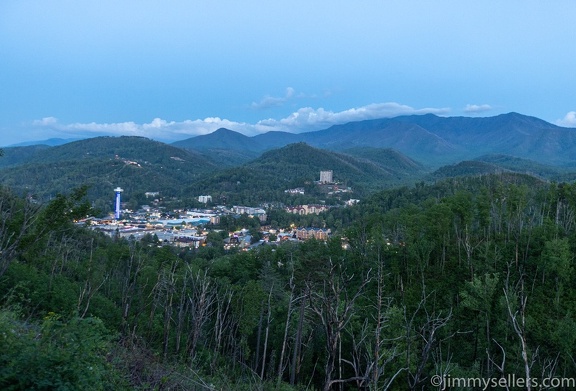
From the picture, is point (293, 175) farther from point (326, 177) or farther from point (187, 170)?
point (187, 170)

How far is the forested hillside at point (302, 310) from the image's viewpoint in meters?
4.68

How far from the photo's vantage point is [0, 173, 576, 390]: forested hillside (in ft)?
15.4

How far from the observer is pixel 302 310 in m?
7.27

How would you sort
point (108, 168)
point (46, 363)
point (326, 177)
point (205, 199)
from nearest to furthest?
point (46, 363), point (205, 199), point (108, 168), point (326, 177)

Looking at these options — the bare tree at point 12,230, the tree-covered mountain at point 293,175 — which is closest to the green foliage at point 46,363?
the bare tree at point 12,230

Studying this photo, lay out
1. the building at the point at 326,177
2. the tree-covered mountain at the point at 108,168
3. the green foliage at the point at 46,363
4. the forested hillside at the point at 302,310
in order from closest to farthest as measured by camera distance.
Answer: the green foliage at the point at 46,363
the forested hillside at the point at 302,310
the tree-covered mountain at the point at 108,168
the building at the point at 326,177

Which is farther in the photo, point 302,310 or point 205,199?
point 205,199

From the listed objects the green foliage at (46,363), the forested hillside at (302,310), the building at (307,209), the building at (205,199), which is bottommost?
the building at (307,209)

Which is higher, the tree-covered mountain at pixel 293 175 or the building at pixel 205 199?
the tree-covered mountain at pixel 293 175

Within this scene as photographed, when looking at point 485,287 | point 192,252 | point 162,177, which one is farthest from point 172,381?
point 162,177

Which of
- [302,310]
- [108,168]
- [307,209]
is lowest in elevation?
[307,209]

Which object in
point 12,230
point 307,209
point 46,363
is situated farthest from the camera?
point 307,209

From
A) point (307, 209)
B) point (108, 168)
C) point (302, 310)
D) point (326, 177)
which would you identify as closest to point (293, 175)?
point (326, 177)

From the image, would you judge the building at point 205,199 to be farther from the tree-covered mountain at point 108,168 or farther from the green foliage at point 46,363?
the green foliage at point 46,363
